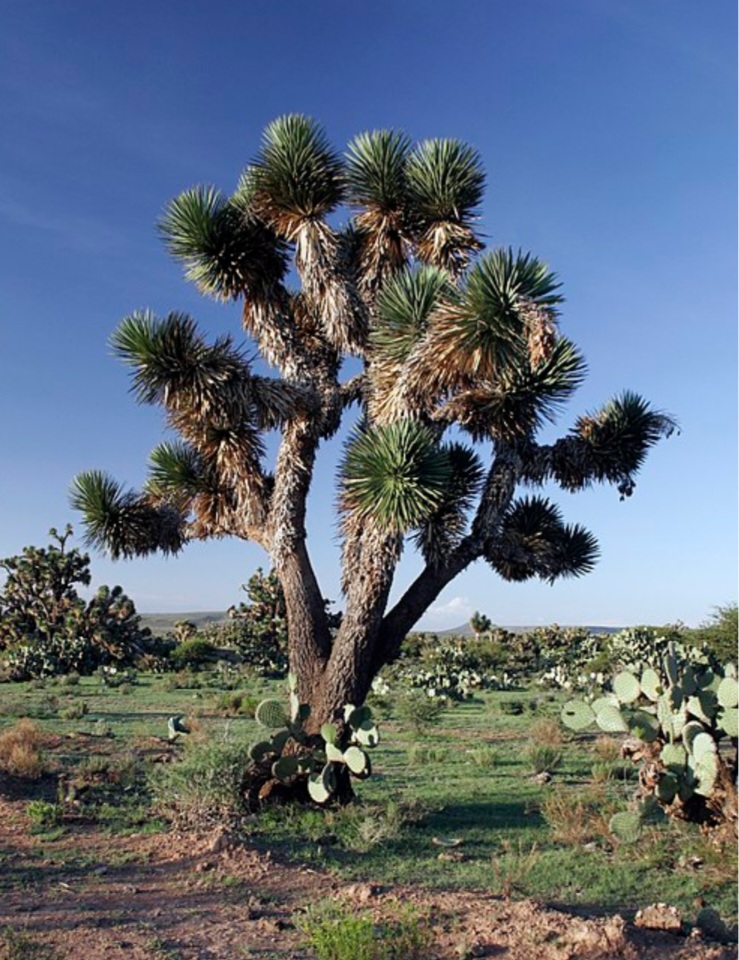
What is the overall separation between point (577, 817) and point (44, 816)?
5629 millimetres

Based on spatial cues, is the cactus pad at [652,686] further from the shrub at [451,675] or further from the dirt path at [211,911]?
the shrub at [451,675]

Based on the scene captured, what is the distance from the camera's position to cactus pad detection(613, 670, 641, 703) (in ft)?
33.4

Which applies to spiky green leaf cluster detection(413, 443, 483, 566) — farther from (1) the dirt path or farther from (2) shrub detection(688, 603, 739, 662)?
(2) shrub detection(688, 603, 739, 662)

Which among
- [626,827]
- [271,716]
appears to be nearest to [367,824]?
[271,716]

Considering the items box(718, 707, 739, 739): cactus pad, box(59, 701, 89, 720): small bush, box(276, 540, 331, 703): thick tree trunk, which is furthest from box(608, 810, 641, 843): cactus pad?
box(59, 701, 89, 720): small bush

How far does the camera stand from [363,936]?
544 cm

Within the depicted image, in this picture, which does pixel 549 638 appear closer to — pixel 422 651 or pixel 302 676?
pixel 422 651

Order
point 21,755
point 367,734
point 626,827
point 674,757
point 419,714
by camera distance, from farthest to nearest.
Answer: point 419,714 < point 21,755 < point 367,734 < point 674,757 < point 626,827

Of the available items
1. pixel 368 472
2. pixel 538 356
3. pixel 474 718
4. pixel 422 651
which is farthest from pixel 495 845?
pixel 422 651

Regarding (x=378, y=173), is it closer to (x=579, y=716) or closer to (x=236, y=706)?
(x=579, y=716)

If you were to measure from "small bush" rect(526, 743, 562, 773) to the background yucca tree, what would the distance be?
2720 mm

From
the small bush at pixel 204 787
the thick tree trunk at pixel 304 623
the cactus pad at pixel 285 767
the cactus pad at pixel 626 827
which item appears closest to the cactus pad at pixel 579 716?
the cactus pad at pixel 626 827

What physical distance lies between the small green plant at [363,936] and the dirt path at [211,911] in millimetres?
168

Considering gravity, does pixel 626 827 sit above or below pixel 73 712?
below
